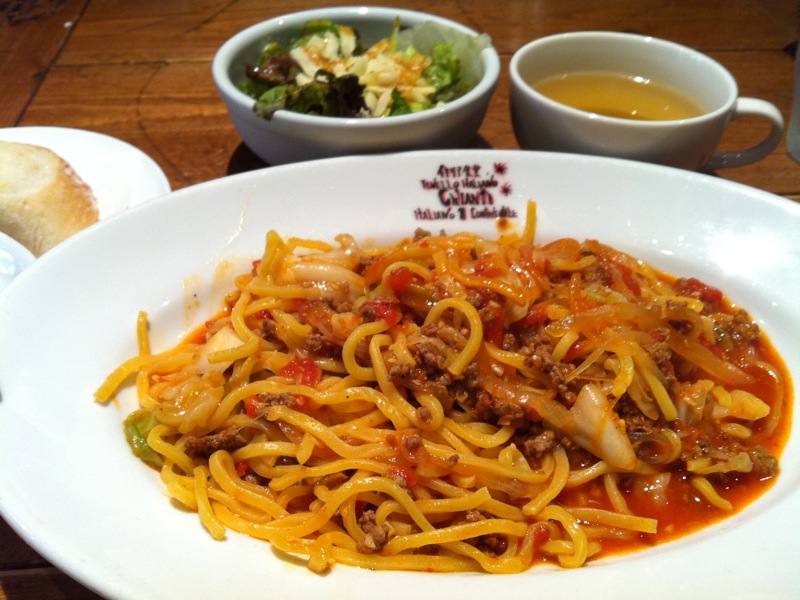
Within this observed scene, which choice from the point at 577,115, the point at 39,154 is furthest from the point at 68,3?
the point at 577,115

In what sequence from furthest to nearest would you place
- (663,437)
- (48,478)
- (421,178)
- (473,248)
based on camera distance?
(421,178)
(473,248)
(663,437)
(48,478)

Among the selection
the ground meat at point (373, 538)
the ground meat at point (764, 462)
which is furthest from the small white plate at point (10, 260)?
the ground meat at point (764, 462)

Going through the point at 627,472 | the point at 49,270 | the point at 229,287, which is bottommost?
the point at 627,472

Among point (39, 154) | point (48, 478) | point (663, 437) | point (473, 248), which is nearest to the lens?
point (48, 478)

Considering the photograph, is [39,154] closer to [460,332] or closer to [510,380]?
[460,332]

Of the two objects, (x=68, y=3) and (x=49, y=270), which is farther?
(x=68, y=3)

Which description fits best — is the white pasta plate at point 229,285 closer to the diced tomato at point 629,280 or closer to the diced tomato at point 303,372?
the diced tomato at point 629,280

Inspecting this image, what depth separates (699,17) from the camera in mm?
5492

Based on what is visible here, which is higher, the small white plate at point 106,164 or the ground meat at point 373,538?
the small white plate at point 106,164

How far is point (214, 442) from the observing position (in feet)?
7.33

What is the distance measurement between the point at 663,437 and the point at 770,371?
0.63 meters

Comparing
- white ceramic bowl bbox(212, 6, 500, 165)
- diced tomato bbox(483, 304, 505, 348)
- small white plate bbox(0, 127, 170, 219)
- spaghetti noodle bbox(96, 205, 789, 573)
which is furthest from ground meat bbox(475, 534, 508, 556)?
small white plate bbox(0, 127, 170, 219)

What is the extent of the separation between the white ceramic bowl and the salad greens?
0.31 ft

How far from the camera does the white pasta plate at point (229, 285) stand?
1732 millimetres
